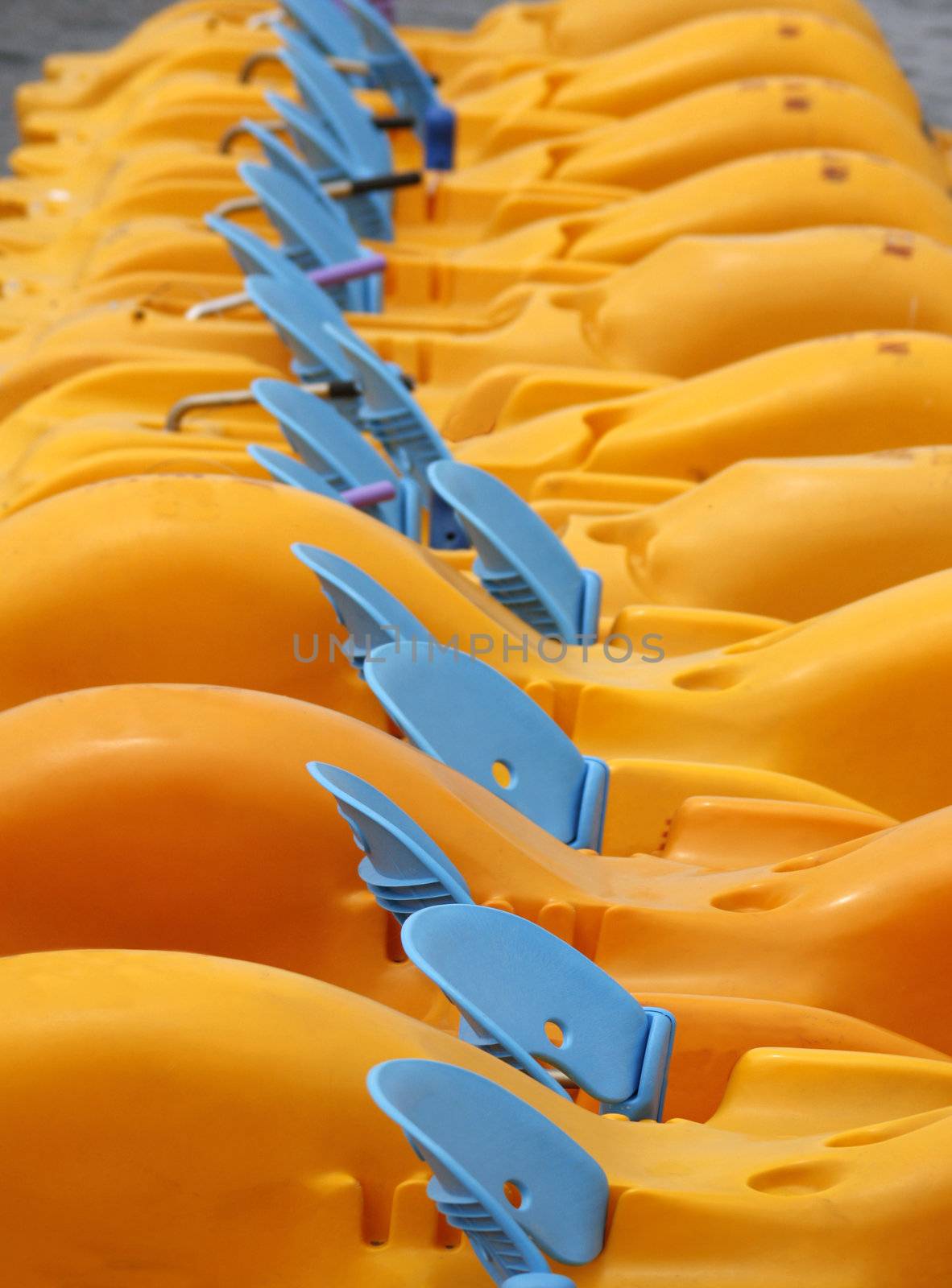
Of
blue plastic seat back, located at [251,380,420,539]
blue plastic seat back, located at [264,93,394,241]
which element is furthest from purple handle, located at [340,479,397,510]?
blue plastic seat back, located at [264,93,394,241]

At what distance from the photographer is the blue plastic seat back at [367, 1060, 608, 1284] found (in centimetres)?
72

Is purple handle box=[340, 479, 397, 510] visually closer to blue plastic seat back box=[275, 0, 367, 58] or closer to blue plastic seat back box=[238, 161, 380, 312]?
blue plastic seat back box=[238, 161, 380, 312]

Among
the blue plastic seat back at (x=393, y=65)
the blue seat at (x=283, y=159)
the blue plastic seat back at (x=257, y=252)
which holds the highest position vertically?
the blue plastic seat back at (x=393, y=65)

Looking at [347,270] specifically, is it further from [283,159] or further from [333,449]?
[333,449]

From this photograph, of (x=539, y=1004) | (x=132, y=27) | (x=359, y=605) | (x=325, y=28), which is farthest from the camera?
(x=132, y=27)

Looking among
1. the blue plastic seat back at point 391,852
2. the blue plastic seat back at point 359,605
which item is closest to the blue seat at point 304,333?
the blue plastic seat back at point 359,605

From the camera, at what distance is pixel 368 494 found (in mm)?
1543

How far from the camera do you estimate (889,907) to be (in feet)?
3.36

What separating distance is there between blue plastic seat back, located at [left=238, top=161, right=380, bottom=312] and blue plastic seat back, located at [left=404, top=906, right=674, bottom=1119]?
1376mm

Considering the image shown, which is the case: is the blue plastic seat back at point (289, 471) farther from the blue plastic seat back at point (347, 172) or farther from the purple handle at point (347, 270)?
the blue plastic seat back at point (347, 172)

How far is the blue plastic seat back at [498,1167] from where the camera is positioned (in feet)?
2.38

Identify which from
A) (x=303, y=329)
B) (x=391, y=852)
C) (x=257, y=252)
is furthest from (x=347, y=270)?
(x=391, y=852)

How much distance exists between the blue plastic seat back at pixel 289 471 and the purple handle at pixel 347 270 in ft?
2.63

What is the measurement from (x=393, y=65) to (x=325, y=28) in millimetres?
294
